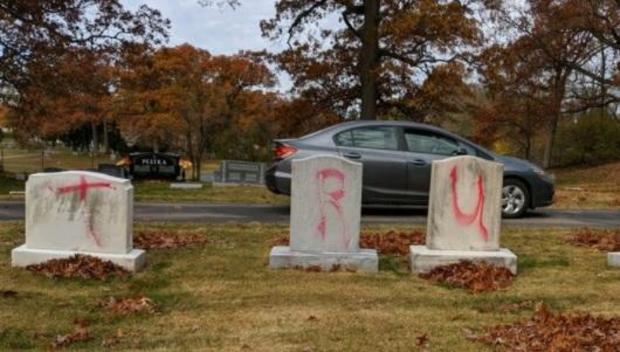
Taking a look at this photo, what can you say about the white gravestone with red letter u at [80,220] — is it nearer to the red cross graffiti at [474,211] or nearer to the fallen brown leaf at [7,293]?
the fallen brown leaf at [7,293]

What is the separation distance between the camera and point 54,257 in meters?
7.17

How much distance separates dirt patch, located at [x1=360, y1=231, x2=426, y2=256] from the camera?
8344 mm

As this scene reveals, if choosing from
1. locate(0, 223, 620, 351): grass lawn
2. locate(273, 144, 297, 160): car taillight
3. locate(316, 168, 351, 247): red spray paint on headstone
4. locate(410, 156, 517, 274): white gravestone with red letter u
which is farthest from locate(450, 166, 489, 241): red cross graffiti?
locate(273, 144, 297, 160): car taillight

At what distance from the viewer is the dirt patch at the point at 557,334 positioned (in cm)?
496

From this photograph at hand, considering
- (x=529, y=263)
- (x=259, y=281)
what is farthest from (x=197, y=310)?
(x=529, y=263)

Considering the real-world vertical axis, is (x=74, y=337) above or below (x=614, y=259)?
below

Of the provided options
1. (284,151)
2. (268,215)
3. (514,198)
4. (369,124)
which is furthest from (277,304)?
(514,198)

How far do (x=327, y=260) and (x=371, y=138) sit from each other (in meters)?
4.69

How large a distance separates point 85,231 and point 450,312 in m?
3.54

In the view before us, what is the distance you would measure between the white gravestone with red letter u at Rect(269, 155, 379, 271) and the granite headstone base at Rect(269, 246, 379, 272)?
1.3 inches

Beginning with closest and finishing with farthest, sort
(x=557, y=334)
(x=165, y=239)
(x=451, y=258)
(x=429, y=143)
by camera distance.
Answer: (x=557, y=334) → (x=451, y=258) → (x=165, y=239) → (x=429, y=143)

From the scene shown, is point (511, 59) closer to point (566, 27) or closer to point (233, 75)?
point (566, 27)

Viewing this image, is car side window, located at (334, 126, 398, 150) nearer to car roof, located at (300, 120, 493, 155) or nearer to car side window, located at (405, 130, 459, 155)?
car roof, located at (300, 120, 493, 155)

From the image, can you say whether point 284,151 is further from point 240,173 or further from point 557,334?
point 240,173
